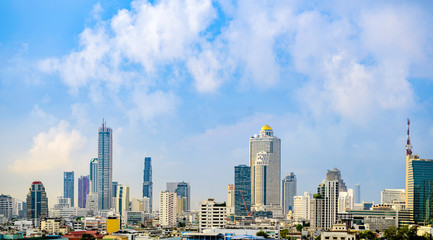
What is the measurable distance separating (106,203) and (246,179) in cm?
3837

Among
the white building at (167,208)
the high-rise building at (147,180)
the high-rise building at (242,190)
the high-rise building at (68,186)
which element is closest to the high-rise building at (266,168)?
the high-rise building at (242,190)

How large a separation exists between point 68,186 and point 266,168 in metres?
59.8

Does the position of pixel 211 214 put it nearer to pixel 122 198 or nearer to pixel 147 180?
pixel 122 198

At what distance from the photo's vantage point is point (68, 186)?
192m

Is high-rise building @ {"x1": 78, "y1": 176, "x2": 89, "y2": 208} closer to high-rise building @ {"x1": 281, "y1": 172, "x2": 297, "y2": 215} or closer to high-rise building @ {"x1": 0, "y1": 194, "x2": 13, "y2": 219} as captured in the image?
high-rise building @ {"x1": 0, "y1": 194, "x2": 13, "y2": 219}

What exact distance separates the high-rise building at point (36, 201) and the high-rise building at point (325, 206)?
5834 centimetres

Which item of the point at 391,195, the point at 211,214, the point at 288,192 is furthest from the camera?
the point at 288,192

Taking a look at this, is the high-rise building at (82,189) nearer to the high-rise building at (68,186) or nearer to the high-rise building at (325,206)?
the high-rise building at (68,186)

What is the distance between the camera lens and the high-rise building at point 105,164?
176 m

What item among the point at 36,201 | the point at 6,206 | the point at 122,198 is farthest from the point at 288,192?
the point at 6,206

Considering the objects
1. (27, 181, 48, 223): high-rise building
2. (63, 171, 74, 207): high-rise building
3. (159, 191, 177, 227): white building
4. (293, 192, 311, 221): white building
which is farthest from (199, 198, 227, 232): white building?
(63, 171, 74, 207): high-rise building

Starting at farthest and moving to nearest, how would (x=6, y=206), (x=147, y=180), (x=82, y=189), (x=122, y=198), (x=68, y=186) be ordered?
(x=82, y=189) → (x=68, y=186) → (x=147, y=180) → (x=122, y=198) → (x=6, y=206)

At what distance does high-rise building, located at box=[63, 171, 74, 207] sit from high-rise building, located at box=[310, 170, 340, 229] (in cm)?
11450

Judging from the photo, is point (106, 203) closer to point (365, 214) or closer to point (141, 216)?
point (141, 216)
